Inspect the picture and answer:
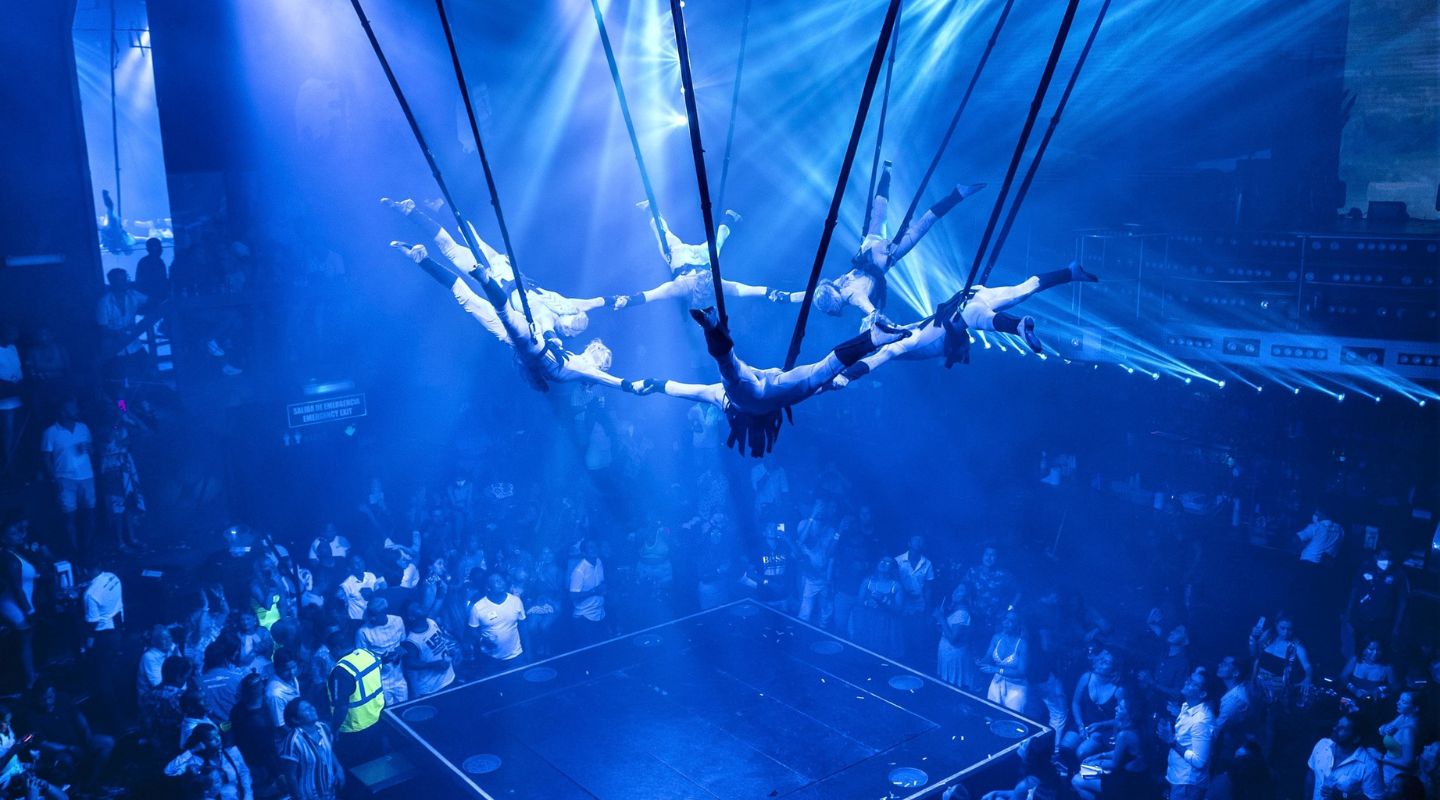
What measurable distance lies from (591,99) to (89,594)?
881 cm

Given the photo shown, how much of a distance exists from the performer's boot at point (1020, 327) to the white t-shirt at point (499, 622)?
19.2ft

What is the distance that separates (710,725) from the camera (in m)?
7.63

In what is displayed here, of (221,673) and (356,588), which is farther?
(356,588)

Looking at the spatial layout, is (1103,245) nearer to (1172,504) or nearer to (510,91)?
(1172,504)

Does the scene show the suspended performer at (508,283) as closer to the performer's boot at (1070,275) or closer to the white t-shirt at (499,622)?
the performer's boot at (1070,275)

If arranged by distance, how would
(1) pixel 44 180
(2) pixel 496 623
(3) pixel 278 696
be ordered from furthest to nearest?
(1) pixel 44 180 → (2) pixel 496 623 → (3) pixel 278 696

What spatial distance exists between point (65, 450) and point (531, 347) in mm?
7264

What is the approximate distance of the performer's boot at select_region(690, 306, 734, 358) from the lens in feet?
10.8

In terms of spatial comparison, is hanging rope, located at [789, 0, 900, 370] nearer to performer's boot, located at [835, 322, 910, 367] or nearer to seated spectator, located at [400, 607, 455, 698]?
performer's boot, located at [835, 322, 910, 367]

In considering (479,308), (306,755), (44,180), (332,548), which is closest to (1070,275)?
(479,308)

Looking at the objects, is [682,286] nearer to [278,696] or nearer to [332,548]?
[278,696]

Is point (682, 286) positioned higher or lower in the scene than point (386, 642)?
higher

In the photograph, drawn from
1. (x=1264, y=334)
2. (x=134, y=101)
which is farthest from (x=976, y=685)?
(x=134, y=101)

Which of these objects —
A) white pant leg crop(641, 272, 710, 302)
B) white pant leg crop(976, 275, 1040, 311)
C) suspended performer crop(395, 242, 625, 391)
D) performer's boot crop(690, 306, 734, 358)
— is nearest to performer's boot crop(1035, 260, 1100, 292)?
white pant leg crop(976, 275, 1040, 311)
